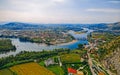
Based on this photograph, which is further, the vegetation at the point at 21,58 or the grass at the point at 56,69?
the vegetation at the point at 21,58

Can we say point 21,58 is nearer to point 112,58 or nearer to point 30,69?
point 30,69

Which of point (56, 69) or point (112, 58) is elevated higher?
point (112, 58)

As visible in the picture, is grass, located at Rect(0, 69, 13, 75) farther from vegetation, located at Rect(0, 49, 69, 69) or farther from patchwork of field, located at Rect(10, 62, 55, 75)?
vegetation, located at Rect(0, 49, 69, 69)

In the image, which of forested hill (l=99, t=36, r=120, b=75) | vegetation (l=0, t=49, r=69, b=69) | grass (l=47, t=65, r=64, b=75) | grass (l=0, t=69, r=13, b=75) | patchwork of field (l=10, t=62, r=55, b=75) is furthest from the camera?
vegetation (l=0, t=49, r=69, b=69)

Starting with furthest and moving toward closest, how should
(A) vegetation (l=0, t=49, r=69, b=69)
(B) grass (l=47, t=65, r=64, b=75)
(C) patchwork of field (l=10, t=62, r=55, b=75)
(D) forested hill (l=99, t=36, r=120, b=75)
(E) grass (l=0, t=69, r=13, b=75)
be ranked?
1. (A) vegetation (l=0, t=49, r=69, b=69)
2. (D) forested hill (l=99, t=36, r=120, b=75)
3. (B) grass (l=47, t=65, r=64, b=75)
4. (C) patchwork of field (l=10, t=62, r=55, b=75)
5. (E) grass (l=0, t=69, r=13, b=75)

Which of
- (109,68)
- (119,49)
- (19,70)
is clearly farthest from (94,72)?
(19,70)

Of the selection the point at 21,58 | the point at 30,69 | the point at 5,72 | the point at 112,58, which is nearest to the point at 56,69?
the point at 30,69

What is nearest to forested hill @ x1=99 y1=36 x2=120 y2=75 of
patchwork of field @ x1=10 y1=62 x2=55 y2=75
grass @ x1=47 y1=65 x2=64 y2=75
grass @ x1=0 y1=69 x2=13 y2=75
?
grass @ x1=47 y1=65 x2=64 y2=75

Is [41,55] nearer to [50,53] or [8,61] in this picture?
[50,53]

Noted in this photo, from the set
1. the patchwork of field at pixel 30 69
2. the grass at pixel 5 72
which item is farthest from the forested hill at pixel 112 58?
the grass at pixel 5 72

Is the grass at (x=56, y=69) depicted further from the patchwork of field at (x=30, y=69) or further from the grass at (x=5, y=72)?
the grass at (x=5, y=72)
